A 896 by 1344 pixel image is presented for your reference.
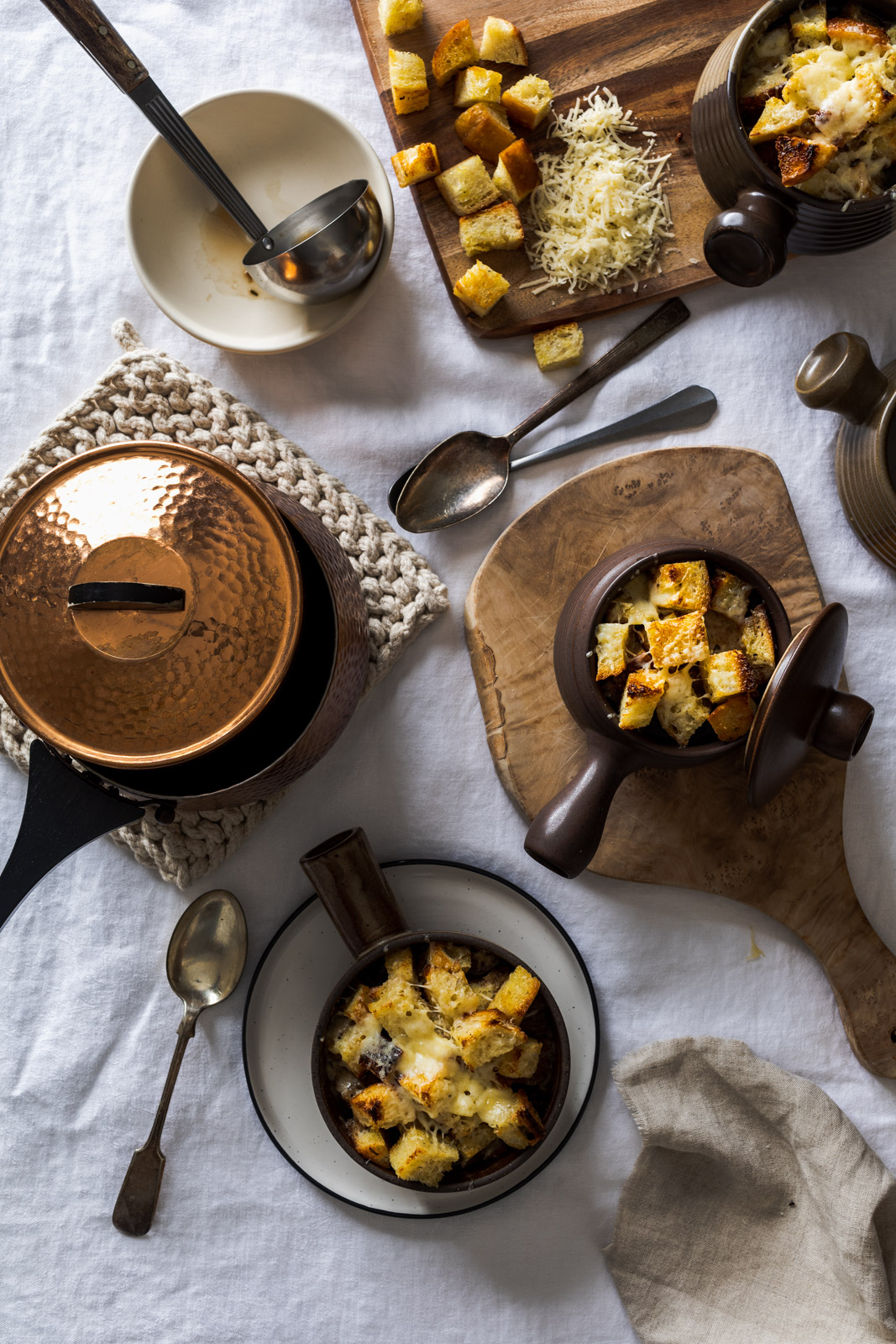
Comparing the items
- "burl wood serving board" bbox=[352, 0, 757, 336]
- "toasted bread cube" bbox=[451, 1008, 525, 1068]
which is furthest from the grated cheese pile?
"toasted bread cube" bbox=[451, 1008, 525, 1068]

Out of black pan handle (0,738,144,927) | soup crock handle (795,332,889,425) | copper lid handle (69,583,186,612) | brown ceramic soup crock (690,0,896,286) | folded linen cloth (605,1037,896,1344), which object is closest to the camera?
copper lid handle (69,583,186,612)

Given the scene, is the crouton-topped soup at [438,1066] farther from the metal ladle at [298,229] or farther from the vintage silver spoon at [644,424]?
the metal ladle at [298,229]

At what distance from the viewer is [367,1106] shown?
1.35 meters

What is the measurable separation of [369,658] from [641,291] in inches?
29.3

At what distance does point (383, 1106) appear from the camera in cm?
135

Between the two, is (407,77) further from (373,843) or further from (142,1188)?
(142,1188)

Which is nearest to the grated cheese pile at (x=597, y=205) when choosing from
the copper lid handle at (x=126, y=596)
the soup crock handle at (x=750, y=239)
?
the soup crock handle at (x=750, y=239)

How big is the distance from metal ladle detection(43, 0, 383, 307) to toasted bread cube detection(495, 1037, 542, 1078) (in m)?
1.18

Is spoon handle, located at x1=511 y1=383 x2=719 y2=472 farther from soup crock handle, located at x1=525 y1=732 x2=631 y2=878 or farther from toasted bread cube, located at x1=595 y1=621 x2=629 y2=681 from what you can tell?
soup crock handle, located at x1=525 y1=732 x2=631 y2=878

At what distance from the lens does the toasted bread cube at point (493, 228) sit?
148 centimetres

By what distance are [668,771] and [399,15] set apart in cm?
126

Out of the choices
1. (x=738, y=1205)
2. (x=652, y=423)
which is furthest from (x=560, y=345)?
(x=738, y=1205)

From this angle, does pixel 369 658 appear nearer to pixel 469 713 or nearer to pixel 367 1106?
pixel 469 713

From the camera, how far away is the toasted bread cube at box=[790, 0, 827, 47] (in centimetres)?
134
